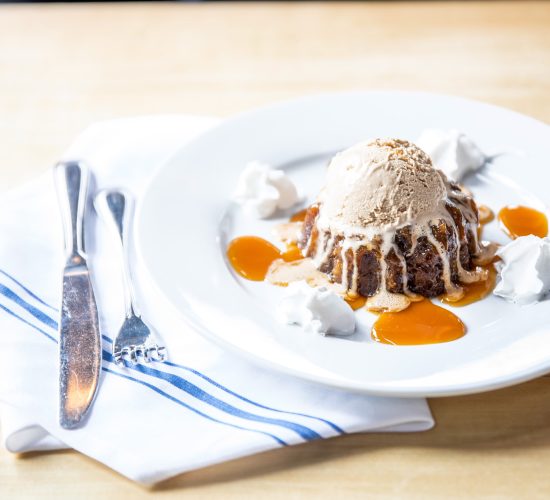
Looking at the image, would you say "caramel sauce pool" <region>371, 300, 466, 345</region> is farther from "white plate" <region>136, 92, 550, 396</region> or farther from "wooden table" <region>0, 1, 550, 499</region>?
"wooden table" <region>0, 1, 550, 499</region>

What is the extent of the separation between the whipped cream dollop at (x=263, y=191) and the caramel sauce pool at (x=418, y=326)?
0.55m

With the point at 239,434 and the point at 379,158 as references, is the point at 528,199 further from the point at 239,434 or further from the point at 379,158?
the point at 239,434

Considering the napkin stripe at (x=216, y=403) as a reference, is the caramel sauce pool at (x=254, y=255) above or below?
above

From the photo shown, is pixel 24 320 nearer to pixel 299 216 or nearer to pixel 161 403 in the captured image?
pixel 161 403

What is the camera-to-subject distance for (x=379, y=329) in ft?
6.15

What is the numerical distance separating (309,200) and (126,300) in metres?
0.71

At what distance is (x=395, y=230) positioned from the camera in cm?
204

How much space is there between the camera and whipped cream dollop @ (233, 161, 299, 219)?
231 cm

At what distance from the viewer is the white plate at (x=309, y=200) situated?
5.47ft

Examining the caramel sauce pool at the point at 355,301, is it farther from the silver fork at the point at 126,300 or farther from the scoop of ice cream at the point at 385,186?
the silver fork at the point at 126,300

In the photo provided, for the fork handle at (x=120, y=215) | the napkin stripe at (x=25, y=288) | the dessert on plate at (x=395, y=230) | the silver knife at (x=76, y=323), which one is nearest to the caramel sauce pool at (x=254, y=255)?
the dessert on plate at (x=395, y=230)

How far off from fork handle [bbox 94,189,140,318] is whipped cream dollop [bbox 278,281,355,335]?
433 millimetres

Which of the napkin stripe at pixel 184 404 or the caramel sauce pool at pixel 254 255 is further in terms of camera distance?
the caramel sauce pool at pixel 254 255

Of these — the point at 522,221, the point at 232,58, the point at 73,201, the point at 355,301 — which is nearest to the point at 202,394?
the point at 355,301
